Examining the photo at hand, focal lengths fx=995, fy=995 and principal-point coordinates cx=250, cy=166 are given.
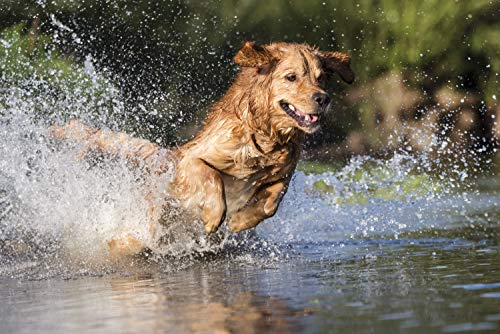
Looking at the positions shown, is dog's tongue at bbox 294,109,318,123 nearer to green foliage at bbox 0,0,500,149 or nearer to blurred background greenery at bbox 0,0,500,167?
blurred background greenery at bbox 0,0,500,167

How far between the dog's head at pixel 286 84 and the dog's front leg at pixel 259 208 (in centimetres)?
49

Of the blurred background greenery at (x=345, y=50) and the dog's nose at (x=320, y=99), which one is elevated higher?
the blurred background greenery at (x=345, y=50)

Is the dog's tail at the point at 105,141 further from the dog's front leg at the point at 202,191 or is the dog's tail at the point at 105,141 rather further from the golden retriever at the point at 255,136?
the dog's front leg at the point at 202,191

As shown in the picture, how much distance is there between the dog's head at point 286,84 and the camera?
6578 mm

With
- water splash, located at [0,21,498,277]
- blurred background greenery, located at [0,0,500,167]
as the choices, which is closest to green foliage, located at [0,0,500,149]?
blurred background greenery, located at [0,0,500,167]

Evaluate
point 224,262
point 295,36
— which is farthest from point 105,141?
point 295,36

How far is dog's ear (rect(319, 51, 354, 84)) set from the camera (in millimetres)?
7109

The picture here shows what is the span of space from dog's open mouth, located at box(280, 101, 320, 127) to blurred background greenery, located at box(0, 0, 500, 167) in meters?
11.8

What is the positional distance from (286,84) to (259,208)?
2.98 ft

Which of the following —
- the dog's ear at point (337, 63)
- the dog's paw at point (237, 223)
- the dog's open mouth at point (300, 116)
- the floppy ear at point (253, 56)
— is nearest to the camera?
the dog's open mouth at point (300, 116)

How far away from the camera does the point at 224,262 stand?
665 cm

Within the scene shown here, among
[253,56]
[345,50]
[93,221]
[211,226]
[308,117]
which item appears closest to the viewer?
[211,226]

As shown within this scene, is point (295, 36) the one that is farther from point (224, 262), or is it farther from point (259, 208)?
point (224, 262)

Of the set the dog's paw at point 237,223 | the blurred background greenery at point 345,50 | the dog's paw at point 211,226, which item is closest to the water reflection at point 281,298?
the dog's paw at point 211,226
